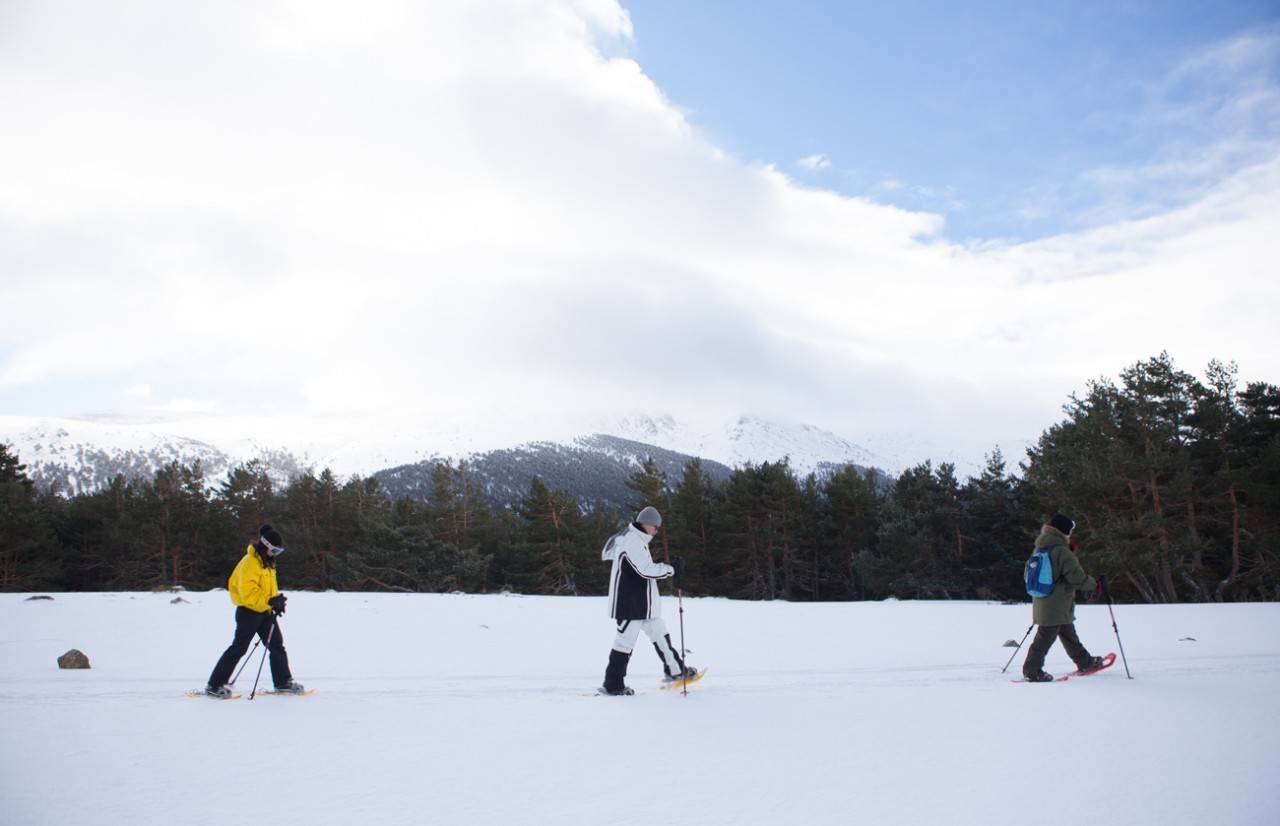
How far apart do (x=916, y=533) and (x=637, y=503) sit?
18218 mm

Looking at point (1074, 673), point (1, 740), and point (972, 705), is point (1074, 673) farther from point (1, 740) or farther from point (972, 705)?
point (1, 740)

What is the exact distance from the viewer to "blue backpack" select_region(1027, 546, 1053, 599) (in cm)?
877

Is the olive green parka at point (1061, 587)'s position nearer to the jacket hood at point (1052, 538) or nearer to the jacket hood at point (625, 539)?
the jacket hood at point (1052, 538)

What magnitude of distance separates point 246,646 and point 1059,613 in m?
9.16

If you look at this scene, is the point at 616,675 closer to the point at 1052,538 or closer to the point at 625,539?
the point at 625,539

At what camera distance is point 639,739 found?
5949 millimetres

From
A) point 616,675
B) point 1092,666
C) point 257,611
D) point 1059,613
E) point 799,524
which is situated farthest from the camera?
point 799,524

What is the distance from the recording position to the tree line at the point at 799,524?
85.8 ft

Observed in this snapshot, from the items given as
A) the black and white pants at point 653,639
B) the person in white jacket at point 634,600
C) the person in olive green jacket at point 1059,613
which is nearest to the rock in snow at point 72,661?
the person in white jacket at point 634,600

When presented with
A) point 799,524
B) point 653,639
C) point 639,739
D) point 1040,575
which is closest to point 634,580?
point 653,639

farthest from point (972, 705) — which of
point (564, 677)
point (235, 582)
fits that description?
point (235, 582)

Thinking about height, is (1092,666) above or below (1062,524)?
below

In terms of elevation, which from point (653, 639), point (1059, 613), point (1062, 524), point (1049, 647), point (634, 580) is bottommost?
point (1049, 647)

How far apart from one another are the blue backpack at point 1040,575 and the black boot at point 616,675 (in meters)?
5.00
